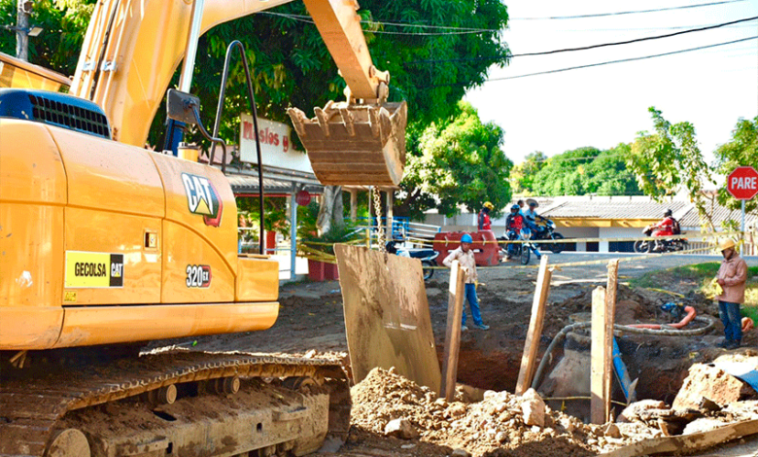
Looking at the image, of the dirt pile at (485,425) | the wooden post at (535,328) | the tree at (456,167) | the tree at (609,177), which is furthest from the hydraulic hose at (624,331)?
the tree at (609,177)

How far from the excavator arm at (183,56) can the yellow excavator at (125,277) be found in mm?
13

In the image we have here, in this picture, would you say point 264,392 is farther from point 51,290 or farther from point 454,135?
point 454,135

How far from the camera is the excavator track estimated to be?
4020 millimetres

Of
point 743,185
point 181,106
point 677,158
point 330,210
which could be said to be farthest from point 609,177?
point 181,106

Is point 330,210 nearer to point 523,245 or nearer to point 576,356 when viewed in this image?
point 523,245

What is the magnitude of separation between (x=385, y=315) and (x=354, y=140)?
110 inches

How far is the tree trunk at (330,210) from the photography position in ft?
65.5

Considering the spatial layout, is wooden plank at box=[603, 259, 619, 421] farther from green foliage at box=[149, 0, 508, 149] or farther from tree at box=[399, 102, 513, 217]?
tree at box=[399, 102, 513, 217]

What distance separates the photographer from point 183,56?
579 cm

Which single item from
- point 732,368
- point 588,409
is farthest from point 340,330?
point 732,368

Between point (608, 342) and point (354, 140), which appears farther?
point (608, 342)

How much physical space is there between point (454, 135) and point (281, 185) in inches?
632

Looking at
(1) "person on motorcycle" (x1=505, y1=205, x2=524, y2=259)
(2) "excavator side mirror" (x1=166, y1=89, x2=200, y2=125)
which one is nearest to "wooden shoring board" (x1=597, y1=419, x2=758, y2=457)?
(2) "excavator side mirror" (x1=166, y1=89, x2=200, y2=125)

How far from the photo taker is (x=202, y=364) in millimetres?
5352
